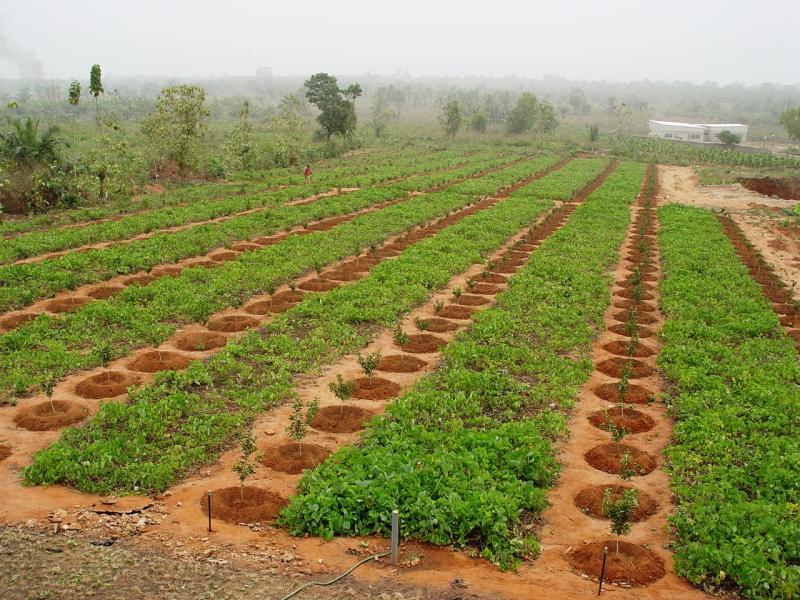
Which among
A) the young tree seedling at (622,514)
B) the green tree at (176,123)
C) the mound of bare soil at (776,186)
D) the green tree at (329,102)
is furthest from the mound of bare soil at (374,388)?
the green tree at (329,102)

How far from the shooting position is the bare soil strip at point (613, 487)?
7.06m

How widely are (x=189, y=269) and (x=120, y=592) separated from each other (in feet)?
42.6

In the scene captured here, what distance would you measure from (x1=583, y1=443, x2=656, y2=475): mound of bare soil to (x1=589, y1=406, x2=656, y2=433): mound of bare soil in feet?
2.19

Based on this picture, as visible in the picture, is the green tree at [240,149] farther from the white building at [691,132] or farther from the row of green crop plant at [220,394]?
the white building at [691,132]

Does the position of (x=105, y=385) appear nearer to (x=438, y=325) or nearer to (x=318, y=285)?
(x=438, y=325)

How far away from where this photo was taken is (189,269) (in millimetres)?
18188

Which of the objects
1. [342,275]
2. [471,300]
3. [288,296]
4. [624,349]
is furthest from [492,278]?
[288,296]

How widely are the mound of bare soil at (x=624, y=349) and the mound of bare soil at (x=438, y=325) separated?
353cm

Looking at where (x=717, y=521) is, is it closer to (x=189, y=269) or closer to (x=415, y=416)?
(x=415, y=416)

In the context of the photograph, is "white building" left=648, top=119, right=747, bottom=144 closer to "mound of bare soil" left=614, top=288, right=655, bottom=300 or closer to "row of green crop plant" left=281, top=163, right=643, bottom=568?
"mound of bare soil" left=614, top=288, right=655, bottom=300

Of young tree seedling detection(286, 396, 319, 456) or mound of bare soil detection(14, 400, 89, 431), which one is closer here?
young tree seedling detection(286, 396, 319, 456)

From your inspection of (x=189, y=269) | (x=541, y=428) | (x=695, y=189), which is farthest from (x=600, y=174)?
(x=541, y=428)

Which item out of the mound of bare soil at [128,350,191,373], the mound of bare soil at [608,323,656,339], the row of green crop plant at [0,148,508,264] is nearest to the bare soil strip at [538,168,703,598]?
the mound of bare soil at [608,323,656,339]

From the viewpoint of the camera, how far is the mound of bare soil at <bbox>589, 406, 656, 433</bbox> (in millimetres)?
10719
